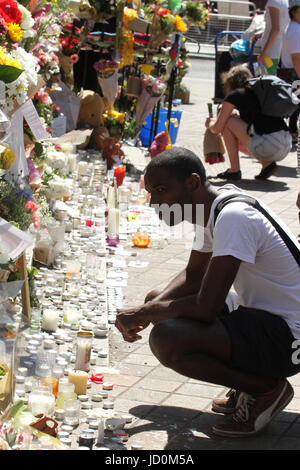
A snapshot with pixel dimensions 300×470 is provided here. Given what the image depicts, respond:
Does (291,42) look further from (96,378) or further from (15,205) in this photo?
(96,378)

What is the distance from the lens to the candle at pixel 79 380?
3.69m

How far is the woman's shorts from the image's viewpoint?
876 cm

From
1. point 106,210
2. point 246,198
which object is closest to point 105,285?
point 106,210

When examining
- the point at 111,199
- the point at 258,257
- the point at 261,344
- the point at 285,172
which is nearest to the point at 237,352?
the point at 261,344

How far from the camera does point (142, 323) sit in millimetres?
3506

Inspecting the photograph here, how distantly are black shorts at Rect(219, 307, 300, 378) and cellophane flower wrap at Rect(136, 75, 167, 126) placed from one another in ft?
19.4

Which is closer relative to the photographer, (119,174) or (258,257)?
(258,257)

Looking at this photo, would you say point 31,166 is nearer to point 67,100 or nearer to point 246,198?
point 246,198

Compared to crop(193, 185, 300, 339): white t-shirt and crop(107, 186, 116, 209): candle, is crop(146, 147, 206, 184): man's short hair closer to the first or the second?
crop(193, 185, 300, 339): white t-shirt

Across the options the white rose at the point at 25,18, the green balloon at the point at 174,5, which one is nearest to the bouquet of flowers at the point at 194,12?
the green balloon at the point at 174,5

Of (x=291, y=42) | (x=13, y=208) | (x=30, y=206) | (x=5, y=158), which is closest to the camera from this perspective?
(x=5, y=158)

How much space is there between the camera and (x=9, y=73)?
144 inches

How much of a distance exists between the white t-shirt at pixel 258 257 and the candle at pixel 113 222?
3096 mm

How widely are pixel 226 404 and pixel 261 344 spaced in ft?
1.51
